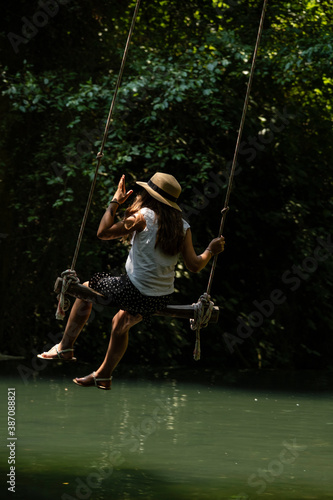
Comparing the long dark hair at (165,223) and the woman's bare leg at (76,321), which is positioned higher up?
the long dark hair at (165,223)

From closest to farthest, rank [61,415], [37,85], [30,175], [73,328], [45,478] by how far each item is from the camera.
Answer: [73,328], [45,478], [61,415], [37,85], [30,175]

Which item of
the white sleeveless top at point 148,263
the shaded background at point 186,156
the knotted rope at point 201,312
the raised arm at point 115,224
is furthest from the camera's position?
the shaded background at point 186,156

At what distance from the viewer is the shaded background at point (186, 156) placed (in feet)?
41.0

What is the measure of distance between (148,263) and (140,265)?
5 centimetres

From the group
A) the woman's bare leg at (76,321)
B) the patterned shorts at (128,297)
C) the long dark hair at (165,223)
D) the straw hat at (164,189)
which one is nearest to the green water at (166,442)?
the woman's bare leg at (76,321)

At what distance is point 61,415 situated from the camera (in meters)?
10.2

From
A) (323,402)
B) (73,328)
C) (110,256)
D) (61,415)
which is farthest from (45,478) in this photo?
(110,256)

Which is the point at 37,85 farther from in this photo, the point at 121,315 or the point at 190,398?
the point at 121,315

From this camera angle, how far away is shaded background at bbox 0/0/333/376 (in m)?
12.5

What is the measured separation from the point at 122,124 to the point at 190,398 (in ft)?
11.0

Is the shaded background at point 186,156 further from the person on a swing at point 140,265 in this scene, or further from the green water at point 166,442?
the person on a swing at point 140,265

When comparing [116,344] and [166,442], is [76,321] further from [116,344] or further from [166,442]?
[166,442]

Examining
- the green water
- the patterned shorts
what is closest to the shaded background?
the green water

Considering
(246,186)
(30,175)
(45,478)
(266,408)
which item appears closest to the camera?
(45,478)
